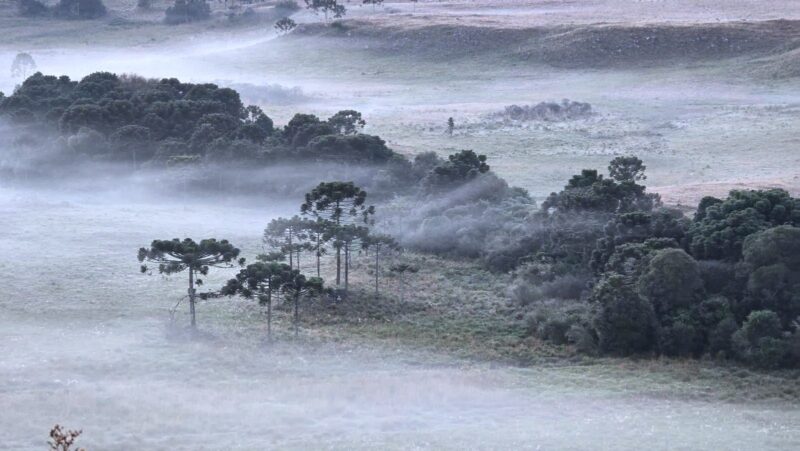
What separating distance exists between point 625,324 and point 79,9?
10237cm

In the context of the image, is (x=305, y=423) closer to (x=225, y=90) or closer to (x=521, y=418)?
(x=521, y=418)

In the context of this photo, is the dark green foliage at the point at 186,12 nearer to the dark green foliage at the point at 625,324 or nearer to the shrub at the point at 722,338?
the dark green foliage at the point at 625,324

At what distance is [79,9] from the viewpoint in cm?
12212

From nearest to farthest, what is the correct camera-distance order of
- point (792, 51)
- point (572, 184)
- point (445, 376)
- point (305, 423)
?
point (305, 423)
point (445, 376)
point (572, 184)
point (792, 51)

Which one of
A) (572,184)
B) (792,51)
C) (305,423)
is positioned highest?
(792,51)

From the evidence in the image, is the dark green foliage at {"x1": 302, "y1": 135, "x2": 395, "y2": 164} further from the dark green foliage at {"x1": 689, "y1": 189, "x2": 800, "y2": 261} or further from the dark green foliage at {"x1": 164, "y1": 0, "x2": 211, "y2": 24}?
the dark green foliage at {"x1": 164, "y1": 0, "x2": 211, "y2": 24}

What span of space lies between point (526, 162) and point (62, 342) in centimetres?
3200

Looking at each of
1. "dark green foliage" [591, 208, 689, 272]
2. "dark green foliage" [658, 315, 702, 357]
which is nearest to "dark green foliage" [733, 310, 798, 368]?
"dark green foliage" [658, 315, 702, 357]

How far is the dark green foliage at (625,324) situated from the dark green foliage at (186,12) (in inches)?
3709

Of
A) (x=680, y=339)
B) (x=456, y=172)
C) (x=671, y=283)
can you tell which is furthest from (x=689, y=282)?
(x=456, y=172)

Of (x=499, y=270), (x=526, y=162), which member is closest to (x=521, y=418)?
(x=499, y=270)

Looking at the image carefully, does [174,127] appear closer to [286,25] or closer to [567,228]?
[567,228]

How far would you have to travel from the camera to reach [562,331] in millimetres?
31000

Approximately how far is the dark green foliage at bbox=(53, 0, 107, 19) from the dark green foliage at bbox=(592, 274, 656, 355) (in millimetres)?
101110
